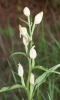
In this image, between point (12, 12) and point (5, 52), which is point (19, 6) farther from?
point (5, 52)

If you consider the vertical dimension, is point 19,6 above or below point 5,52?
above

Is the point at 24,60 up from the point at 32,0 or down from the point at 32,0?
down

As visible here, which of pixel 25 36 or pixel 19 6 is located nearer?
pixel 25 36

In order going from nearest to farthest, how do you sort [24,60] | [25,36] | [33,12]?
1. [25,36]
2. [24,60]
3. [33,12]

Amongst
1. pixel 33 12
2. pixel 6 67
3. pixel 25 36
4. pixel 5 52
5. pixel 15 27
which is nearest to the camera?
pixel 25 36

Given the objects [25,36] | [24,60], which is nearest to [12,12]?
[24,60]

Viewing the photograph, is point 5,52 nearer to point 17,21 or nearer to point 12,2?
point 17,21

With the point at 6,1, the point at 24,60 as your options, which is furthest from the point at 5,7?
the point at 24,60

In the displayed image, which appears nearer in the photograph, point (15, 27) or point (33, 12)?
point (15, 27)

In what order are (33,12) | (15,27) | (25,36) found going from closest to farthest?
(25,36) < (15,27) < (33,12)
